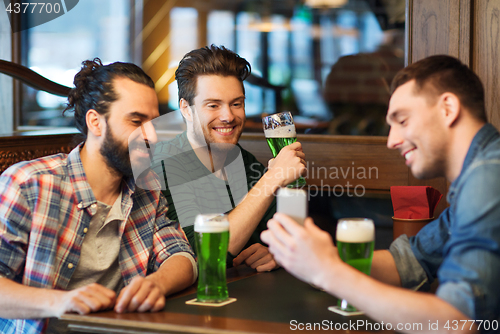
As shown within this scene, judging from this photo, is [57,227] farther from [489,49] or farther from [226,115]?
[489,49]

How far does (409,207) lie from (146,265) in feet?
2.89

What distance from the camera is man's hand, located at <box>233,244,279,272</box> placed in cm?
156

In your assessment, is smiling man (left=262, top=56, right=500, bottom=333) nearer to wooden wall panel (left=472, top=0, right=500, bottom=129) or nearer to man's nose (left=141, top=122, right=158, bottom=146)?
man's nose (left=141, top=122, right=158, bottom=146)

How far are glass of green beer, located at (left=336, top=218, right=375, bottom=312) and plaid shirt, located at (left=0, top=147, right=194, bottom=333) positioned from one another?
0.59m

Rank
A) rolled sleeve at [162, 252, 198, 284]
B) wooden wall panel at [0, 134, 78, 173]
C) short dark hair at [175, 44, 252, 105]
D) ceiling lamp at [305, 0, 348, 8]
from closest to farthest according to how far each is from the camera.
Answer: rolled sleeve at [162, 252, 198, 284] → wooden wall panel at [0, 134, 78, 173] → short dark hair at [175, 44, 252, 105] → ceiling lamp at [305, 0, 348, 8]

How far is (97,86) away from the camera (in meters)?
1.59

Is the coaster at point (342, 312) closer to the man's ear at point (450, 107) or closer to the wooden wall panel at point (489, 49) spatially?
the man's ear at point (450, 107)

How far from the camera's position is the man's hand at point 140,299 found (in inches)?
43.2

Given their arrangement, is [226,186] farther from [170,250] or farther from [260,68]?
[260,68]

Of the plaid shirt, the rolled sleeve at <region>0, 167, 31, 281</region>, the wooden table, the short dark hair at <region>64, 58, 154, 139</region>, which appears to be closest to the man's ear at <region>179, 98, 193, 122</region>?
the short dark hair at <region>64, 58, 154, 139</region>

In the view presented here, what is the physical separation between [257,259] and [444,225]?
0.62 m

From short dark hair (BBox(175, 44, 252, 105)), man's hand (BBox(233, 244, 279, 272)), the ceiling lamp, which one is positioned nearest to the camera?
man's hand (BBox(233, 244, 279, 272))

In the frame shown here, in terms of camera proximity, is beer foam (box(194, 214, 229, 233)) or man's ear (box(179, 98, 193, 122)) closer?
beer foam (box(194, 214, 229, 233))

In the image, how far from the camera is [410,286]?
128cm
